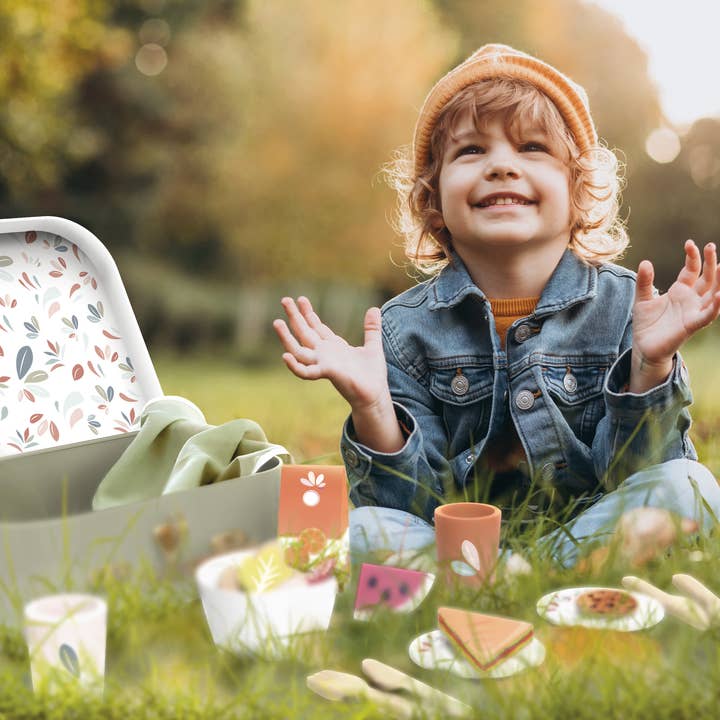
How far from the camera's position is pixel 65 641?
0.86m

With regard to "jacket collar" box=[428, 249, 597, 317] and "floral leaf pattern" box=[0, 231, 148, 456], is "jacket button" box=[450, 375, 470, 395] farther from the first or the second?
"floral leaf pattern" box=[0, 231, 148, 456]

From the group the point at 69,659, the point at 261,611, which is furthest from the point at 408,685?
the point at 69,659

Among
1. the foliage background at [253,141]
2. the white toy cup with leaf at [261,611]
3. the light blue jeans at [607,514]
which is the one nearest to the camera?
the white toy cup with leaf at [261,611]

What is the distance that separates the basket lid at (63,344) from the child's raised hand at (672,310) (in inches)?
30.5

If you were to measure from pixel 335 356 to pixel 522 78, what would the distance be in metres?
0.60

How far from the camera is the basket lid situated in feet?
5.02

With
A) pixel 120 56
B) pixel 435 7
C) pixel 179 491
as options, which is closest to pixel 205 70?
pixel 120 56

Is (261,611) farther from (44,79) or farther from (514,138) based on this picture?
(44,79)

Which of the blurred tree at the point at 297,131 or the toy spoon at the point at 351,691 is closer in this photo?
the toy spoon at the point at 351,691

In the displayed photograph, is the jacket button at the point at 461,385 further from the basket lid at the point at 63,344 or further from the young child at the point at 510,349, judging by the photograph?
the basket lid at the point at 63,344

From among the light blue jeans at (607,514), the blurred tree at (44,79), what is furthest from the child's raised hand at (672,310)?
the blurred tree at (44,79)

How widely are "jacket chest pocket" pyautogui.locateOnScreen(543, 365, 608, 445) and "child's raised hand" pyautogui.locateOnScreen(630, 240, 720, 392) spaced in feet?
0.67

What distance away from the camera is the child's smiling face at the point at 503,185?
150 cm

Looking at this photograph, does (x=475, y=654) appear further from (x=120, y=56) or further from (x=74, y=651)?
(x=120, y=56)
